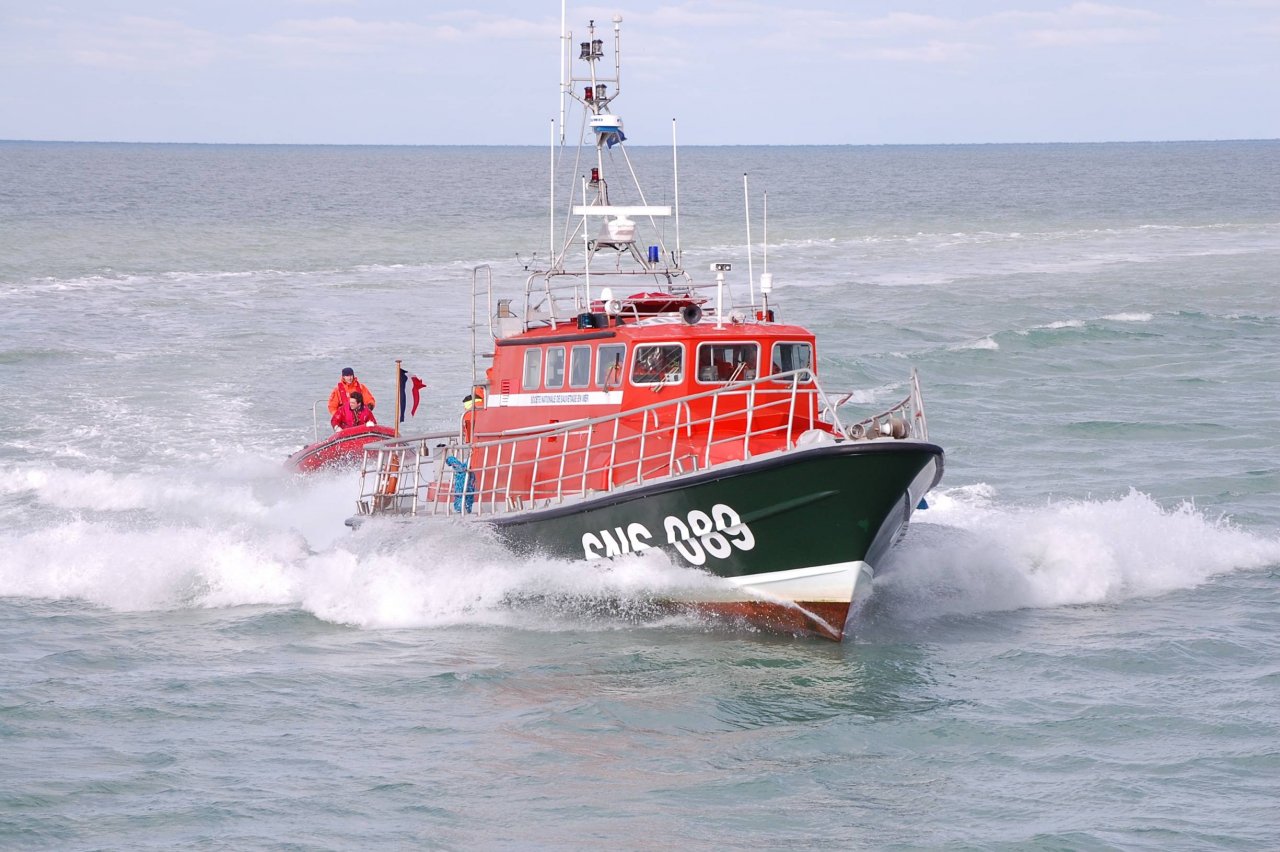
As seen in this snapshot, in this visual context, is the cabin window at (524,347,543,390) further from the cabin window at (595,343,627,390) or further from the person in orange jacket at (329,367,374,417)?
the person in orange jacket at (329,367,374,417)

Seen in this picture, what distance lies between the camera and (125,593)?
14.9 m

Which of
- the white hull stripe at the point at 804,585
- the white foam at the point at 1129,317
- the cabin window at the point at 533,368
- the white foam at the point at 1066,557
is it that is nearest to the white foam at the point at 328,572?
the white hull stripe at the point at 804,585

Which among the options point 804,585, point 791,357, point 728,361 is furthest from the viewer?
point 791,357

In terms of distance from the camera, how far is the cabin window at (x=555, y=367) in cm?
1409


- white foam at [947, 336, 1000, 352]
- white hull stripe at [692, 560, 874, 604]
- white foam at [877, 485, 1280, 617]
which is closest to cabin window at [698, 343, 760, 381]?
white hull stripe at [692, 560, 874, 604]

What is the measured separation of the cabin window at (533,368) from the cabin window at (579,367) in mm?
389

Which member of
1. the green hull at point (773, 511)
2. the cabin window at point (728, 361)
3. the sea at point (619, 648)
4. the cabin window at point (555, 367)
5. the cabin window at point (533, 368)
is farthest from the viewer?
the cabin window at point (533, 368)

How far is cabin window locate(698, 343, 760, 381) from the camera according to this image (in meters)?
13.4

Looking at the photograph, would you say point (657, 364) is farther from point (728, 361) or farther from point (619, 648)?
point (619, 648)

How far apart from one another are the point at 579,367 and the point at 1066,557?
5.20 metres

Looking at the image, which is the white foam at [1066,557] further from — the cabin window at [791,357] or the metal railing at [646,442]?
the cabin window at [791,357]

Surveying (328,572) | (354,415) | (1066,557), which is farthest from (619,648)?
(354,415)

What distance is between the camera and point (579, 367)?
13938mm

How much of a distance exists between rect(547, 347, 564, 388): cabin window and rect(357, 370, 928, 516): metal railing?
507mm
